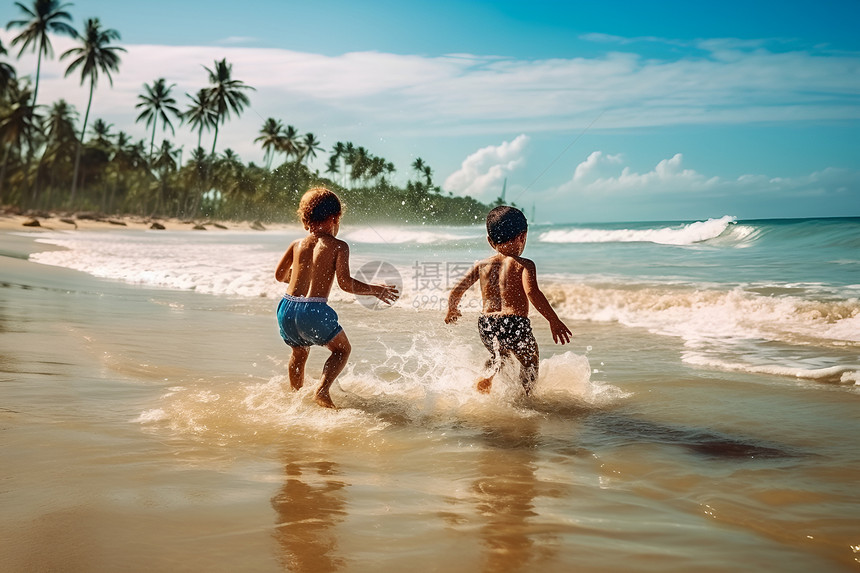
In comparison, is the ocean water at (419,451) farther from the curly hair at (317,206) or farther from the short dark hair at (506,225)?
the curly hair at (317,206)

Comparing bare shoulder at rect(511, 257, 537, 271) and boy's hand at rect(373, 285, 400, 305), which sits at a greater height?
bare shoulder at rect(511, 257, 537, 271)

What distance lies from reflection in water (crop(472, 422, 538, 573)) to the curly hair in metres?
1.78

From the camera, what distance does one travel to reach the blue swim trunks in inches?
179

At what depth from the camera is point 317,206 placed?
4.62 metres

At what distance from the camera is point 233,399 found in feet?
15.4

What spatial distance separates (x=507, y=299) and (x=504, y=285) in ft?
0.33

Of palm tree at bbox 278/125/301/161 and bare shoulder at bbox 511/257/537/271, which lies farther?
palm tree at bbox 278/125/301/161

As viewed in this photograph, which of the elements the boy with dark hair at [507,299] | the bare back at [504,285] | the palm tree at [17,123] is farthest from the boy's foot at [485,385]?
the palm tree at [17,123]

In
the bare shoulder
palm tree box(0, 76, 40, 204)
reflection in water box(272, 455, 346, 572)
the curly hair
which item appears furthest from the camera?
palm tree box(0, 76, 40, 204)

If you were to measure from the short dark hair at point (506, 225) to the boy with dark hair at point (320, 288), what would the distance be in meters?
0.85

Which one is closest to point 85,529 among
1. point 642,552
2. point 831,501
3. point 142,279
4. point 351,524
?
point 351,524

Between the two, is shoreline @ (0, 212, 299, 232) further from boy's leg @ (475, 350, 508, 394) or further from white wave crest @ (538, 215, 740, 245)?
boy's leg @ (475, 350, 508, 394)

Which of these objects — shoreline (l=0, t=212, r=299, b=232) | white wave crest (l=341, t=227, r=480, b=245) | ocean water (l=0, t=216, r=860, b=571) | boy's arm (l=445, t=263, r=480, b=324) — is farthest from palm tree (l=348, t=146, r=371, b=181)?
shoreline (l=0, t=212, r=299, b=232)

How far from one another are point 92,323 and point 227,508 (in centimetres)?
590
